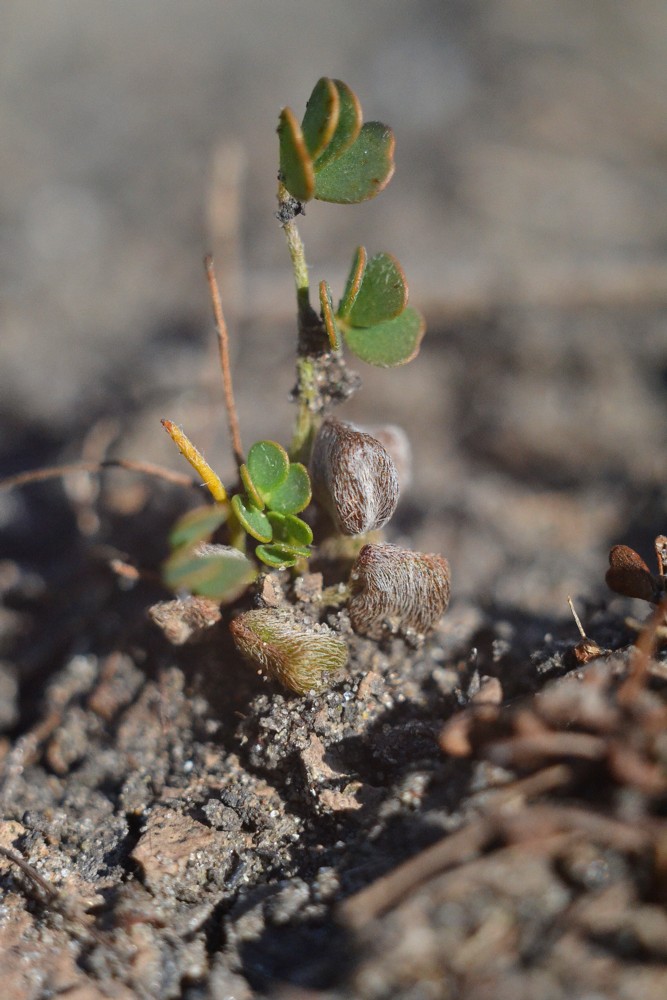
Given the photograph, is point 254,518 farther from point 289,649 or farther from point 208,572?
point 289,649

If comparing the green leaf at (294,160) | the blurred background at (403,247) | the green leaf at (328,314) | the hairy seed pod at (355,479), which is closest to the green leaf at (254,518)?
the hairy seed pod at (355,479)

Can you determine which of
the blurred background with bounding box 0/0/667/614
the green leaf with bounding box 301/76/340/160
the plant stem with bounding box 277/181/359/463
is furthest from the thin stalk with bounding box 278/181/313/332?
the blurred background with bounding box 0/0/667/614

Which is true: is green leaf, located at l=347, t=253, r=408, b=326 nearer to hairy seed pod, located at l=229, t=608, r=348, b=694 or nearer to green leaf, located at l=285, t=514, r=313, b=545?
green leaf, located at l=285, t=514, r=313, b=545

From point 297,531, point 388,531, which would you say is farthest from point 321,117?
point 388,531

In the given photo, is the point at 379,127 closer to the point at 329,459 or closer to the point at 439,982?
the point at 329,459

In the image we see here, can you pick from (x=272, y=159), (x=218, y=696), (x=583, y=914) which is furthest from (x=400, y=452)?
(x=272, y=159)

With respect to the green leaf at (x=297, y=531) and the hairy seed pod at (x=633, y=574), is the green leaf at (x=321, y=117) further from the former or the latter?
the hairy seed pod at (x=633, y=574)
